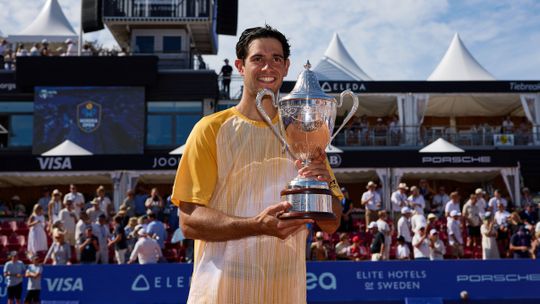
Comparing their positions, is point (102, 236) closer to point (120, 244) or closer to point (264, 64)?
point (120, 244)

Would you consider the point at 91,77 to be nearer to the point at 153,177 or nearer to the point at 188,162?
the point at 153,177

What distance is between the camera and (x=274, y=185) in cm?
323

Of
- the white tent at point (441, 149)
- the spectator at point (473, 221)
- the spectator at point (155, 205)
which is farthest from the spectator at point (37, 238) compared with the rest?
the white tent at point (441, 149)

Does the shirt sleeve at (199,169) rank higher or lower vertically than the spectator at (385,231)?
lower

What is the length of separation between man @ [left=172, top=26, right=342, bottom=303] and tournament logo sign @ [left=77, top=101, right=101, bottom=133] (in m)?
26.1

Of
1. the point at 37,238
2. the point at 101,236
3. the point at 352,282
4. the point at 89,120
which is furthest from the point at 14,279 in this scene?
the point at 89,120

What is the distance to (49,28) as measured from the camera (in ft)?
129

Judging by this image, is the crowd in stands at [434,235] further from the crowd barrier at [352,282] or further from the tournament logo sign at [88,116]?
the tournament logo sign at [88,116]

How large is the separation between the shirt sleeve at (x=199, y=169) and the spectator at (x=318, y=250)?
1157cm

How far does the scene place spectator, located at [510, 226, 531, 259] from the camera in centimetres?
1491

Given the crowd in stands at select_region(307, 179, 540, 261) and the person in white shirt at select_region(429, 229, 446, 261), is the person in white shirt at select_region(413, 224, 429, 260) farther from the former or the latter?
the person in white shirt at select_region(429, 229, 446, 261)

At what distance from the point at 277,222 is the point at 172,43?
30.8m

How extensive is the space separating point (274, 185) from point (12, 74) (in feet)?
94.2

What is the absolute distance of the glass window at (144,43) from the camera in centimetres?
3284
